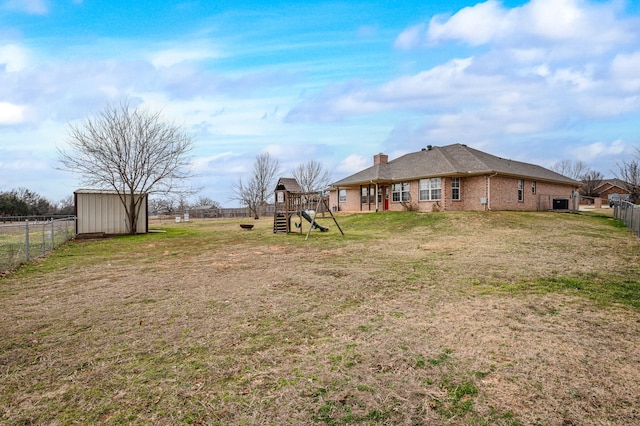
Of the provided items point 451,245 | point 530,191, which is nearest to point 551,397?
point 451,245

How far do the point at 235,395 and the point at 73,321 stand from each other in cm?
330

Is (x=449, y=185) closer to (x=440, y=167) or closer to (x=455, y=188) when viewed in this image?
(x=455, y=188)

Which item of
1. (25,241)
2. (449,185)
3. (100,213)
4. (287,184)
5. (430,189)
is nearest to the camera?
(25,241)

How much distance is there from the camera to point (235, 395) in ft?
9.68

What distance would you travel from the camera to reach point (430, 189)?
25.6 m

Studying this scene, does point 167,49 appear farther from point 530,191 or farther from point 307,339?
point 530,191

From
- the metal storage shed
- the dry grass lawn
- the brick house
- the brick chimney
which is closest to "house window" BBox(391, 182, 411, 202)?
the brick house

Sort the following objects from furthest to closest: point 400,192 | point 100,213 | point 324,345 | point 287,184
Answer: point 287,184 → point 400,192 → point 100,213 → point 324,345

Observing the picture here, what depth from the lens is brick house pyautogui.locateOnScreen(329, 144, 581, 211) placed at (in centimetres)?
2447

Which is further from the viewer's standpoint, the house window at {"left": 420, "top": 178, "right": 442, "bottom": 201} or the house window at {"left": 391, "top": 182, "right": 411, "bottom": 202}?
the house window at {"left": 391, "top": 182, "right": 411, "bottom": 202}

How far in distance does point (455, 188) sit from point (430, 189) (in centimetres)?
173

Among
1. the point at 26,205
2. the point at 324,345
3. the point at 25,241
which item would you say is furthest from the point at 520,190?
the point at 26,205

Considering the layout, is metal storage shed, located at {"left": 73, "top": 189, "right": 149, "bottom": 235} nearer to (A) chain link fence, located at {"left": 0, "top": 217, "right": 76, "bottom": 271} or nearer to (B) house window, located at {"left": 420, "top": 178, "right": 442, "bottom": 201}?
(A) chain link fence, located at {"left": 0, "top": 217, "right": 76, "bottom": 271}

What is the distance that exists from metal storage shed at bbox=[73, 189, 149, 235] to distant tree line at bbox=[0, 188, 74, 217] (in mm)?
25538
